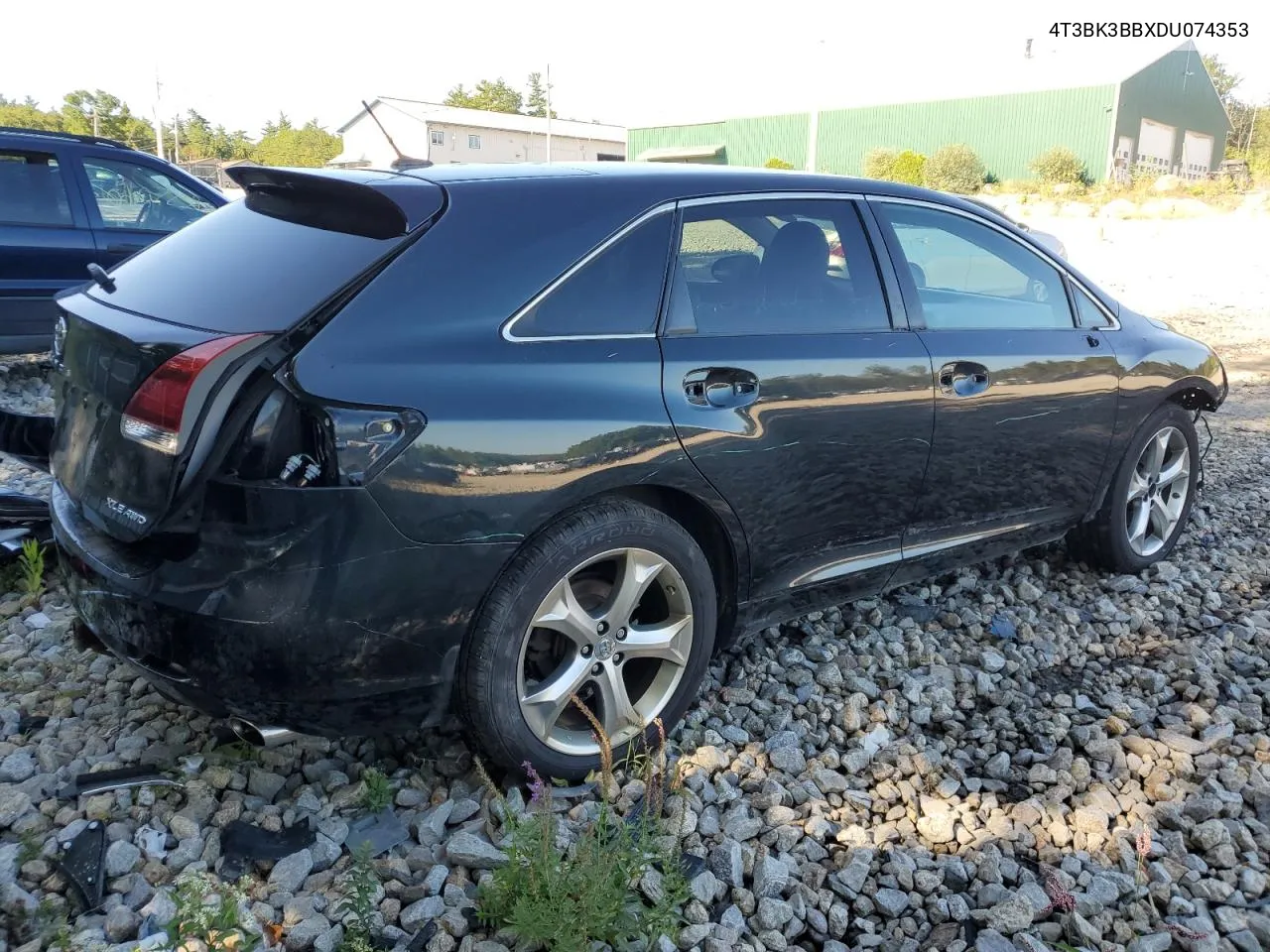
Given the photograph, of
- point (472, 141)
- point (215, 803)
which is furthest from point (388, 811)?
point (472, 141)

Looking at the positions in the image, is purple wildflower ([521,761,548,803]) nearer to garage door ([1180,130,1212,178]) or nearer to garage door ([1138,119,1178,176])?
garage door ([1138,119,1178,176])

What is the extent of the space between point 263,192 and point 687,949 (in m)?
2.38

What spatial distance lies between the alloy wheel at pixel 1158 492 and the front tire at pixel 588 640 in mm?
2600

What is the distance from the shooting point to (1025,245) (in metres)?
4.25

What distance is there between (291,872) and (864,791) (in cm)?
163

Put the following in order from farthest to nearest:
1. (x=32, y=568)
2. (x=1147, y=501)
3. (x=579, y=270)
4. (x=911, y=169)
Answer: (x=911, y=169) → (x=1147, y=501) → (x=32, y=568) → (x=579, y=270)

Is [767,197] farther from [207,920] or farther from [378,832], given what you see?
[207,920]

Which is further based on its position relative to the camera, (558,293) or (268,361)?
(558,293)

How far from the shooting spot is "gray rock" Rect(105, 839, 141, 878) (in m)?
2.57

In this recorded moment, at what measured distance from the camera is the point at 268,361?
2.46 m

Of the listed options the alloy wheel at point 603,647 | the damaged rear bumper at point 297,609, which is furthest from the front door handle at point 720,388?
the damaged rear bumper at point 297,609

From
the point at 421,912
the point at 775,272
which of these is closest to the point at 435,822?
the point at 421,912

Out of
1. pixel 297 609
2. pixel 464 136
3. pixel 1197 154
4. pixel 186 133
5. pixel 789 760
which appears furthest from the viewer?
pixel 186 133

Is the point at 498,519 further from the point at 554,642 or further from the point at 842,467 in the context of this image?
the point at 842,467
